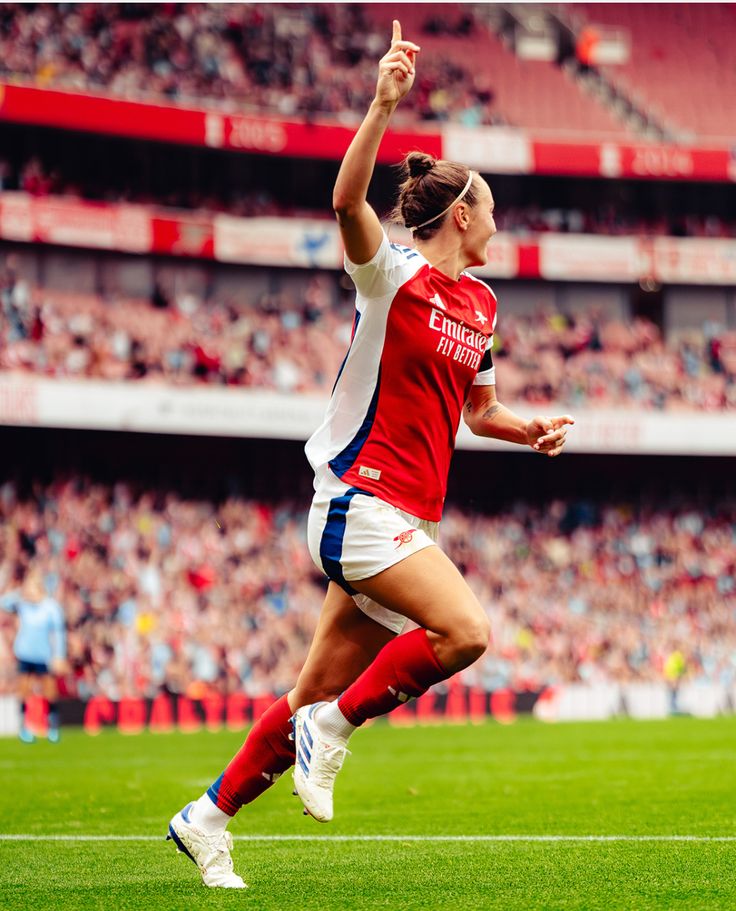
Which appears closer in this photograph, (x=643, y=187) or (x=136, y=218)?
(x=136, y=218)

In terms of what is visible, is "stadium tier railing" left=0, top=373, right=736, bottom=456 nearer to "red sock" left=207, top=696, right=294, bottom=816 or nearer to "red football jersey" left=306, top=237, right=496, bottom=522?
"red sock" left=207, top=696, right=294, bottom=816

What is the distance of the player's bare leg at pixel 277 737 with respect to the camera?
5.34m

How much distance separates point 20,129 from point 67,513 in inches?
308

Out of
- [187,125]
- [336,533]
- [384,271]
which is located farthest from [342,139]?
[336,533]

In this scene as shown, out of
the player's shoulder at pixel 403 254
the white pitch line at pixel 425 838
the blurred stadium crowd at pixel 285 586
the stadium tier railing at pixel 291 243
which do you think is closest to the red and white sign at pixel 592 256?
the stadium tier railing at pixel 291 243

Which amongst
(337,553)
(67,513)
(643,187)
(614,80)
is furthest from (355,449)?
(614,80)

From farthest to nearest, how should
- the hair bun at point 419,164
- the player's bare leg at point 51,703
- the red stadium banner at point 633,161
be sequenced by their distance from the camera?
the red stadium banner at point 633,161 → the player's bare leg at point 51,703 → the hair bun at point 419,164

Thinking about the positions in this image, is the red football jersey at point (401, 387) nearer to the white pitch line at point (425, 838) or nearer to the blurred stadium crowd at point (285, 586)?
the white pitch line at point (425, 838)

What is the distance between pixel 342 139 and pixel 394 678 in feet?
83.8

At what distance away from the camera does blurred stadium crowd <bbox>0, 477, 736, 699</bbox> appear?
22703mm

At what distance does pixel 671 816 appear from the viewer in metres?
7.65

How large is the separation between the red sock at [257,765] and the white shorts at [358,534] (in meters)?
0.56

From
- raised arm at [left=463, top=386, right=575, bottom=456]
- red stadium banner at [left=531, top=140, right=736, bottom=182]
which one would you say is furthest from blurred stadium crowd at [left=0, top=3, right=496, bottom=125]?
raised arm at [left=463, top=386, right=575, bottom=456]

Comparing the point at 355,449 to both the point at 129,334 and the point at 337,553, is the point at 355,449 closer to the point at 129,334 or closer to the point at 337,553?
the point at 337,553
